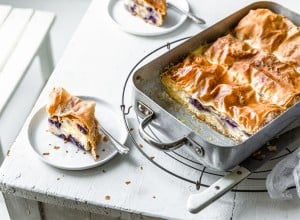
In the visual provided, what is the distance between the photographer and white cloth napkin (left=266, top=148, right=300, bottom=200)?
1133 millimetres

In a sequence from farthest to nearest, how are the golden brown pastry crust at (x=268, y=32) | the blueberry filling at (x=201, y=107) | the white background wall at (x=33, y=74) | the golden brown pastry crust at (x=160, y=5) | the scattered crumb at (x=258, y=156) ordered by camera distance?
the white background wall at (x=33, y=74) < the golden brown pastry crust at (x=160, y=5) < the golden brown pastry crust at (x=268, y=32) < the blueberry filling at (x=201, y=107) < the scattered crumb at (x=258, y=156)

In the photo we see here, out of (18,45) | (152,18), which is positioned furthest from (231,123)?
(18,45)

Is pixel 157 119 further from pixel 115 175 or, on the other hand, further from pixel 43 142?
pixel 43 142

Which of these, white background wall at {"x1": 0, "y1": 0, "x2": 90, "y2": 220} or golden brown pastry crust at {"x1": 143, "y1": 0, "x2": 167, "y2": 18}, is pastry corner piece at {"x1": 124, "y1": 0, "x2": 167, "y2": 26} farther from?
white background wall at {"x1": 0, "y1": 0, "x2": 90, "y2": 220}

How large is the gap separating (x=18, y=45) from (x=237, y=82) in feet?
2.81

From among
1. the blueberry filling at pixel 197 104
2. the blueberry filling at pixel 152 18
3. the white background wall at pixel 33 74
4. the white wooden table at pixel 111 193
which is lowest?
the white background wall at pixel 33 74

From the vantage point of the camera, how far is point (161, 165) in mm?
1222

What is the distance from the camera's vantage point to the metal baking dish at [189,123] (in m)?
1.09

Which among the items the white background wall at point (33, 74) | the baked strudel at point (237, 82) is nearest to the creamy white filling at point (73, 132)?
the baked strudel at point (237, 82)

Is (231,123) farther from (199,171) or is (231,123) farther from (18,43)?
(18,43)

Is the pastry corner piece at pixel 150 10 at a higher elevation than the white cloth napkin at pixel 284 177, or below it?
higher

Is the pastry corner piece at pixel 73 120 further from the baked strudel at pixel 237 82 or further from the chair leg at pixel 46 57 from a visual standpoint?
the chair leg at pixel 46 57

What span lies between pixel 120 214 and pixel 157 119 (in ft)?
0.69

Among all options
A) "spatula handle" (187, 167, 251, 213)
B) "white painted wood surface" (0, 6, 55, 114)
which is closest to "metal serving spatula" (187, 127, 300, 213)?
"spatula handle" (187, 167, 251, 213)
